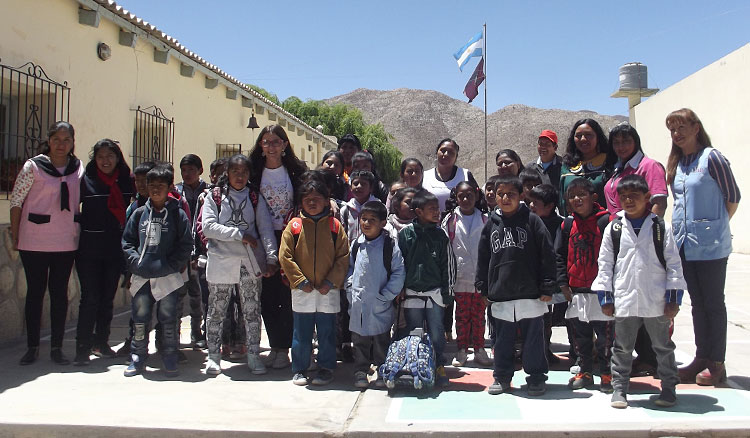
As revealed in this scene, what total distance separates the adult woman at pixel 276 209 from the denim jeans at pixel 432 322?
106 centimetres

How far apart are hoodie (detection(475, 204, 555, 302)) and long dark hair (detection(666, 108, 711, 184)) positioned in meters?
1.18

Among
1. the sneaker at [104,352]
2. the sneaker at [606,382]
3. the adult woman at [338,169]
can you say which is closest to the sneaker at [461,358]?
the sneaker at [606,382]

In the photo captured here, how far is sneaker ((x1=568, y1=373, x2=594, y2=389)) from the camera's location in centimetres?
436

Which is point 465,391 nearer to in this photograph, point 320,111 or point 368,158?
point 368,158

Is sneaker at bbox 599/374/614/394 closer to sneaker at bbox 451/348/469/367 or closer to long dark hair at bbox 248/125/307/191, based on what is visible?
sneaker at bbox 451/348/469/367

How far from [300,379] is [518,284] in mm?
1767

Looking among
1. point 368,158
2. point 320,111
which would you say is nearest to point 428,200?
point 368,158

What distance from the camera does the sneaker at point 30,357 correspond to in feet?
16.6

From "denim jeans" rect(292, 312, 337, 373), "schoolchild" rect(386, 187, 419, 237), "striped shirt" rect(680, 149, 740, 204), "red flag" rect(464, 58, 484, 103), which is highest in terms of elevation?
"red flag" rect(464, 58, 484, 103)

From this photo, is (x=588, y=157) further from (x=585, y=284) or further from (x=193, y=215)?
(x=193, y=215)

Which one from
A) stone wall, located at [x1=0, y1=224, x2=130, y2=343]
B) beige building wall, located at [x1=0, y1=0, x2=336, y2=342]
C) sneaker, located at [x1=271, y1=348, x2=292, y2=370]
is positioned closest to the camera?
sneaker, located at [x1=271, y1=348, x2=292, y2=370]

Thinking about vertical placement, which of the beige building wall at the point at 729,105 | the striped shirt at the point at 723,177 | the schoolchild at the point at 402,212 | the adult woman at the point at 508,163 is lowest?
the schoolchild at the point at 402,212

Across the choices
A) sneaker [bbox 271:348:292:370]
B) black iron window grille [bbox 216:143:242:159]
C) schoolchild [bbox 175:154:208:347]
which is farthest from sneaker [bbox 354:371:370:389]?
black iron window grille [bbox 216:143:242:159]

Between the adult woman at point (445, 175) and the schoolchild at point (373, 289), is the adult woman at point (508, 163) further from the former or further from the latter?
the schoolchild at point (373, 289)
